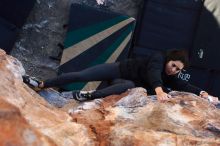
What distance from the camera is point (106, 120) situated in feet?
10.8

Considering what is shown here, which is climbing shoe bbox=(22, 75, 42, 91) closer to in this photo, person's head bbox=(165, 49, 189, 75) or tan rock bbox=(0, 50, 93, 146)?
tan rock bbox=(0, 50, 93, 146)

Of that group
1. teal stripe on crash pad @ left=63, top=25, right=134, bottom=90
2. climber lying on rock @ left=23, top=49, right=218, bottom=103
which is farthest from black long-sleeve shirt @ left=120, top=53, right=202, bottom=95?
teal stripe on crash pad @ left=63, top=25, right=134, bottom=90

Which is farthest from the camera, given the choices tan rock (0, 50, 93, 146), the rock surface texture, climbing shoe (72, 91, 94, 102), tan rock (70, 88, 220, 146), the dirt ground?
the dirt ground

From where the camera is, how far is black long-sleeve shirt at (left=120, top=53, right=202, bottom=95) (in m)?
3.71

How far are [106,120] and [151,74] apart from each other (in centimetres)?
66

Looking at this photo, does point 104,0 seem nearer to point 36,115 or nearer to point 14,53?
point 14,53

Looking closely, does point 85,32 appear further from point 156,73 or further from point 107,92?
point 156,73

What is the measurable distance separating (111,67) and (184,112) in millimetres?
875

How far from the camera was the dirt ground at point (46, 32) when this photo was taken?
21.8 feet

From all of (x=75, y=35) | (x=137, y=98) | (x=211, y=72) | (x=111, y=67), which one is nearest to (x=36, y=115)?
(x=137, y=98)

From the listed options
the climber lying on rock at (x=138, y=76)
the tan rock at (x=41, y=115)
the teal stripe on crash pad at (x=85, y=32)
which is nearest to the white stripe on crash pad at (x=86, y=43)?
the teal stripe on crash pad at (x=85, y=32)

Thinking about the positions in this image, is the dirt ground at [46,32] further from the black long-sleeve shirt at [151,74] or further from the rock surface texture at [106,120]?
the rock surface texture at [106,120]

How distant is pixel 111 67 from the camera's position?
403 cm

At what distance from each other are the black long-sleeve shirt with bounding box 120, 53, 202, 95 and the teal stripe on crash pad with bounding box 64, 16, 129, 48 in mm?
2577
